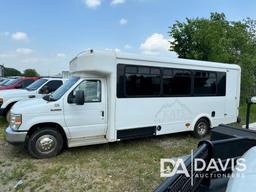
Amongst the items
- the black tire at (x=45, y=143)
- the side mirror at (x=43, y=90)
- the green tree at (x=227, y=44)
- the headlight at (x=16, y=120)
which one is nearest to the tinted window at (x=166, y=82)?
the black tire at (x=45, y=143)

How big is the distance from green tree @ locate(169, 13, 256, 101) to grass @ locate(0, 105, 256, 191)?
8985 millimetres

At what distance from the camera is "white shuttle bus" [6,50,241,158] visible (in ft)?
18.9

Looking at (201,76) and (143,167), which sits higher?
Answer: (201,76)

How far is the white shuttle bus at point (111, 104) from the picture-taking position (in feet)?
18.9

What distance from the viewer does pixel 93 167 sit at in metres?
5.32

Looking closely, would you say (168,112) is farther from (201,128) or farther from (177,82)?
(201,128)

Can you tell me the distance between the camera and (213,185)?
2.46 metres

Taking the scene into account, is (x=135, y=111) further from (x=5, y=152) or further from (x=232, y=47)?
(x=232, y=47)

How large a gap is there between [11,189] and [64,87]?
270 centimetres

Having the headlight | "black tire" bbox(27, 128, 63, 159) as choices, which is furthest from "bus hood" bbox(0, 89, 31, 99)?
"black tire" bbox(27, 128, 63, 159)

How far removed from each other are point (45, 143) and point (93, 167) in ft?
4.53

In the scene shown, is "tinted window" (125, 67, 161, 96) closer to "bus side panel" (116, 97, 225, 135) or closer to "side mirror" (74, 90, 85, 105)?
"bus side panel" (116, 97, 225, 135)

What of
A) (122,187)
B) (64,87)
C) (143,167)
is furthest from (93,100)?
(122,187)

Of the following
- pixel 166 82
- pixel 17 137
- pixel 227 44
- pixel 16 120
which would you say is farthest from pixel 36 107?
pixel 227 44
